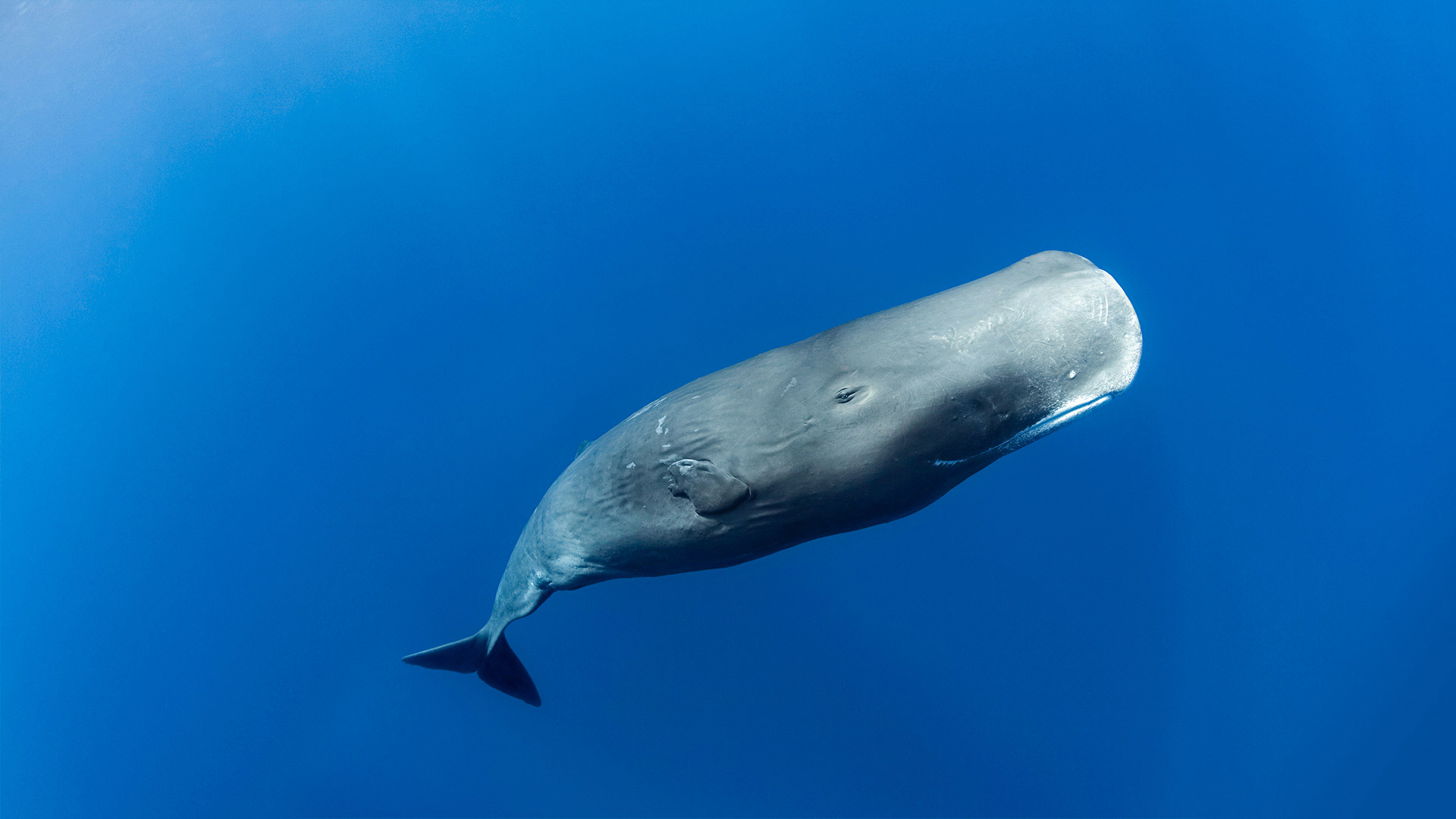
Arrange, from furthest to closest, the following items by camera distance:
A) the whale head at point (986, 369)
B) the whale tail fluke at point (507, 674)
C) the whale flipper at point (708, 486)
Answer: the whale tail fluke at point (507, 674)
the whale flipper at point (708, 486)
the whale head at point (986, 369)

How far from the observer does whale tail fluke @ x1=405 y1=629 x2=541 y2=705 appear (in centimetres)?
647

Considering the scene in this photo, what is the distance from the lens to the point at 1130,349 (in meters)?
3.03

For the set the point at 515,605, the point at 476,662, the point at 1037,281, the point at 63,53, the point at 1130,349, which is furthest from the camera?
the point at 63,53

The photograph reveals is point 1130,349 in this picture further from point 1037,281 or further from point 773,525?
point 773,525

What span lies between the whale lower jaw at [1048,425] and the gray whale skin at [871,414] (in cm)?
1

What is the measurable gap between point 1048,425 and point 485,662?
556cm

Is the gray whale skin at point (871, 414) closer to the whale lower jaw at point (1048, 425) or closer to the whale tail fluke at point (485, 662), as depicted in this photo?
the whale lower jaw at point (1048, 425)

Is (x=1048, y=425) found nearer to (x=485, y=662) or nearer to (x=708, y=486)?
(x=708, y=486)

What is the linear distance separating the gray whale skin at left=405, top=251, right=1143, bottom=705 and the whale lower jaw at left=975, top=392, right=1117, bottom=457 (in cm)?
1

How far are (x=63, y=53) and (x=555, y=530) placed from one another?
10098 mm

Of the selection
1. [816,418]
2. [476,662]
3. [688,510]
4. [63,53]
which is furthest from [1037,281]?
[63,53]

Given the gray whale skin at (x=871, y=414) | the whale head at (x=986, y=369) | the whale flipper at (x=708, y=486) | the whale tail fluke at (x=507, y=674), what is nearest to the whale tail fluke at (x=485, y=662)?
the whale tail fluke at (x=507, y=674)

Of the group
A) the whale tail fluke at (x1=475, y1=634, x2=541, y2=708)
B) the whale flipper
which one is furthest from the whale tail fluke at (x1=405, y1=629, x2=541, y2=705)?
the whale flipper

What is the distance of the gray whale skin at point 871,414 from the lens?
10.1ft
